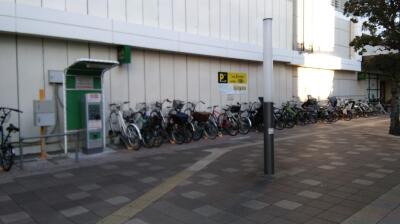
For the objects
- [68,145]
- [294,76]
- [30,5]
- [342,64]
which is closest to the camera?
[30,5]

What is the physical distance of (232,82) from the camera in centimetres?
1312

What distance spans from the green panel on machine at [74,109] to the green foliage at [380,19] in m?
8.45

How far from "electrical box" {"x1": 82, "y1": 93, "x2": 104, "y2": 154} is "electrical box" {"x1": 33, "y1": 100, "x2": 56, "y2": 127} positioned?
0.80 metres

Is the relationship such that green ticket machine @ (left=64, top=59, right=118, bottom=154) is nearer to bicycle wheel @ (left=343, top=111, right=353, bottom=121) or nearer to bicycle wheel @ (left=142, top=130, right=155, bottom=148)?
bicycle wheel @ (left=142, top=130, right=155, bottom=148)

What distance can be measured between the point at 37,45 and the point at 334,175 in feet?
22.4

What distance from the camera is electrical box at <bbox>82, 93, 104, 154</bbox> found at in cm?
809

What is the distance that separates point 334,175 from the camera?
20.3 feet

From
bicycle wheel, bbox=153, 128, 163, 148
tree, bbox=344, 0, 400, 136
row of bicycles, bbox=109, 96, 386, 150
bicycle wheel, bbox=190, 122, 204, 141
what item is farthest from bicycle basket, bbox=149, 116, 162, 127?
tree, bbox=344, 0, 400, 136

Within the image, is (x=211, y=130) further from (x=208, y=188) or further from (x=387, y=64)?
(x=387, y=64)

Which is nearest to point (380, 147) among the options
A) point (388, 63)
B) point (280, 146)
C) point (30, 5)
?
point (280, 146)

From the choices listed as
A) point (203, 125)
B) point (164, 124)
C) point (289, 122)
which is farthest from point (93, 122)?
point (289, 122)

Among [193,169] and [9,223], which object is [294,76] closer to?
[193,169]

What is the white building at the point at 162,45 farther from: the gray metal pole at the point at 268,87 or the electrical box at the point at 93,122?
the gray metal pole at the point at 268,87

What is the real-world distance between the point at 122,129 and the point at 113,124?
0.63 metres
